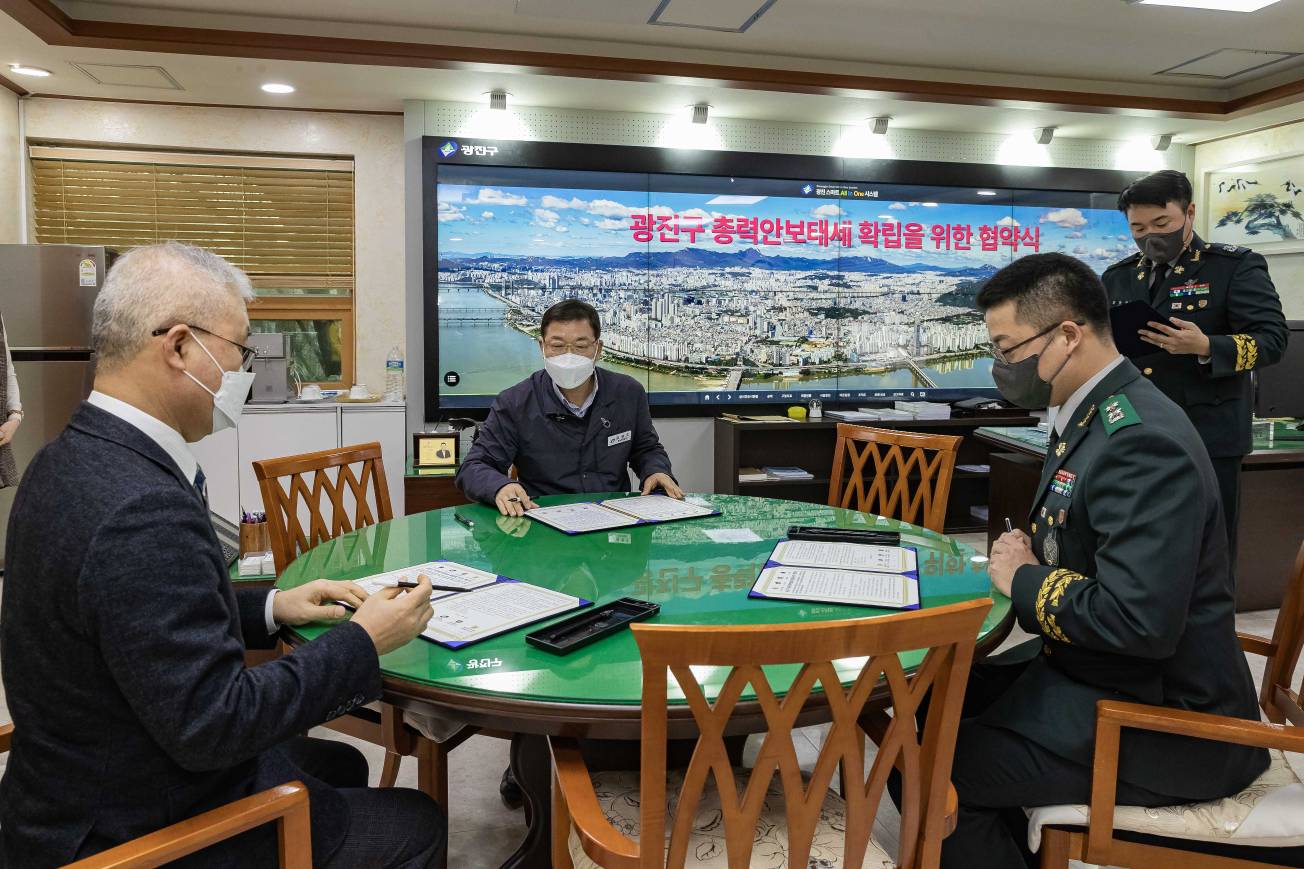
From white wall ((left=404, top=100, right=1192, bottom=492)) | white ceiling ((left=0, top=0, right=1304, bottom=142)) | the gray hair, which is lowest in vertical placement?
the gray hair

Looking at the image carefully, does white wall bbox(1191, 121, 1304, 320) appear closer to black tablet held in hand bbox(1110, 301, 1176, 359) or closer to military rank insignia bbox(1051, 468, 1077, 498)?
black tablet held in hand bbox(1110, 301, 1176, 359)

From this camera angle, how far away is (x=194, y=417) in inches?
50.9

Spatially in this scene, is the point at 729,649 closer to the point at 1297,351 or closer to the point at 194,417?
the point at 194,417

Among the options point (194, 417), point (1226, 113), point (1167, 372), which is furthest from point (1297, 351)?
point (194, 417)

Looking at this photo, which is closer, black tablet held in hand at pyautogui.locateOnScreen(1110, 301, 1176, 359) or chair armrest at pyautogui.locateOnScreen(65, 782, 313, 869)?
chair armrest at pyautogui.locateOnScreen(65, 782, 313, 869)

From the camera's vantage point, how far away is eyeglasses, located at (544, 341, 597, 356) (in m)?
2.97

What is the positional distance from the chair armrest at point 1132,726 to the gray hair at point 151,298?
1.56 meters

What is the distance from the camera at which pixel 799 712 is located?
3.78 ft

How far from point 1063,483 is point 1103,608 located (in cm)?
33

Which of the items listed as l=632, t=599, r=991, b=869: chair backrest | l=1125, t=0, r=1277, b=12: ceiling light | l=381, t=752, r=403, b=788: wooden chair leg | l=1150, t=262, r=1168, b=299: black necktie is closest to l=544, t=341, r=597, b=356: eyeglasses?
l=381, t=752, r=403, b=788: wooden chair leg

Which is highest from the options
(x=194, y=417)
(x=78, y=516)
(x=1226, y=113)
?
(x=1226, y=113)

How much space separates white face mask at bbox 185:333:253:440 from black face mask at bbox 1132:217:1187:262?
9.88 ft

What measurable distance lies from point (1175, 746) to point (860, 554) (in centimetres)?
78

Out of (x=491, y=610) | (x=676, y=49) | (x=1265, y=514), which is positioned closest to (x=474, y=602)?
(x=491, y=610)
